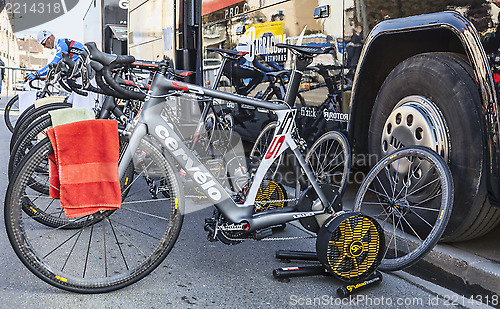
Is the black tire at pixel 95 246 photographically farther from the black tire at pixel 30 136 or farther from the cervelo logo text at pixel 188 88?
the black tire at pixel 30 136

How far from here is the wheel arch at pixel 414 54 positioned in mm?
2918

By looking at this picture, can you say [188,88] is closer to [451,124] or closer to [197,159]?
[197,159]

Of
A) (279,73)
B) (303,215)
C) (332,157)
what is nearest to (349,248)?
(303,215)

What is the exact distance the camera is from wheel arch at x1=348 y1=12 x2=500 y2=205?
2918 mm

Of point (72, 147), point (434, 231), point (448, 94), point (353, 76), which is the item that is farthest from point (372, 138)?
point (72, 147)

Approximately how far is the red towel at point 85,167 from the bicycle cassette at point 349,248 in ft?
3.77

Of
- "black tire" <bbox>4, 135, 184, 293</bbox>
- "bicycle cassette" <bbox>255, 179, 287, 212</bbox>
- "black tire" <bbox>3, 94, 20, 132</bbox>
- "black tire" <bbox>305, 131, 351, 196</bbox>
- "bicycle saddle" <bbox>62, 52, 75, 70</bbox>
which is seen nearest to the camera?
"black tire" <bbox>4, 135, 184, 293</bbox>

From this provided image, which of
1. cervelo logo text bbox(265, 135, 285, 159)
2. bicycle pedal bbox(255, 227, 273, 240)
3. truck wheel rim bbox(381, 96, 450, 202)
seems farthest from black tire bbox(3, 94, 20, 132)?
truck wheel rim bbox(381, 96, 450, 202)

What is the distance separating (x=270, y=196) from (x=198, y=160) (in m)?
0.71

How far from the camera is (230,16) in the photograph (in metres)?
6.37

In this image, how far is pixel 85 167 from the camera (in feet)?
9.05

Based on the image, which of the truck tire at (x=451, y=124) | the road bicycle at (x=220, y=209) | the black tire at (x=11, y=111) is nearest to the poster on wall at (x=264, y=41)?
the truck tire at (x=451, y=124)

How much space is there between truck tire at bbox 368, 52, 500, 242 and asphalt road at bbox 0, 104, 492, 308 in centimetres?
52

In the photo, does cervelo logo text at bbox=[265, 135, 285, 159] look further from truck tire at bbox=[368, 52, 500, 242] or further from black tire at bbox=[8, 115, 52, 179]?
black tire at bbox=[8, 115, 52, 179]
